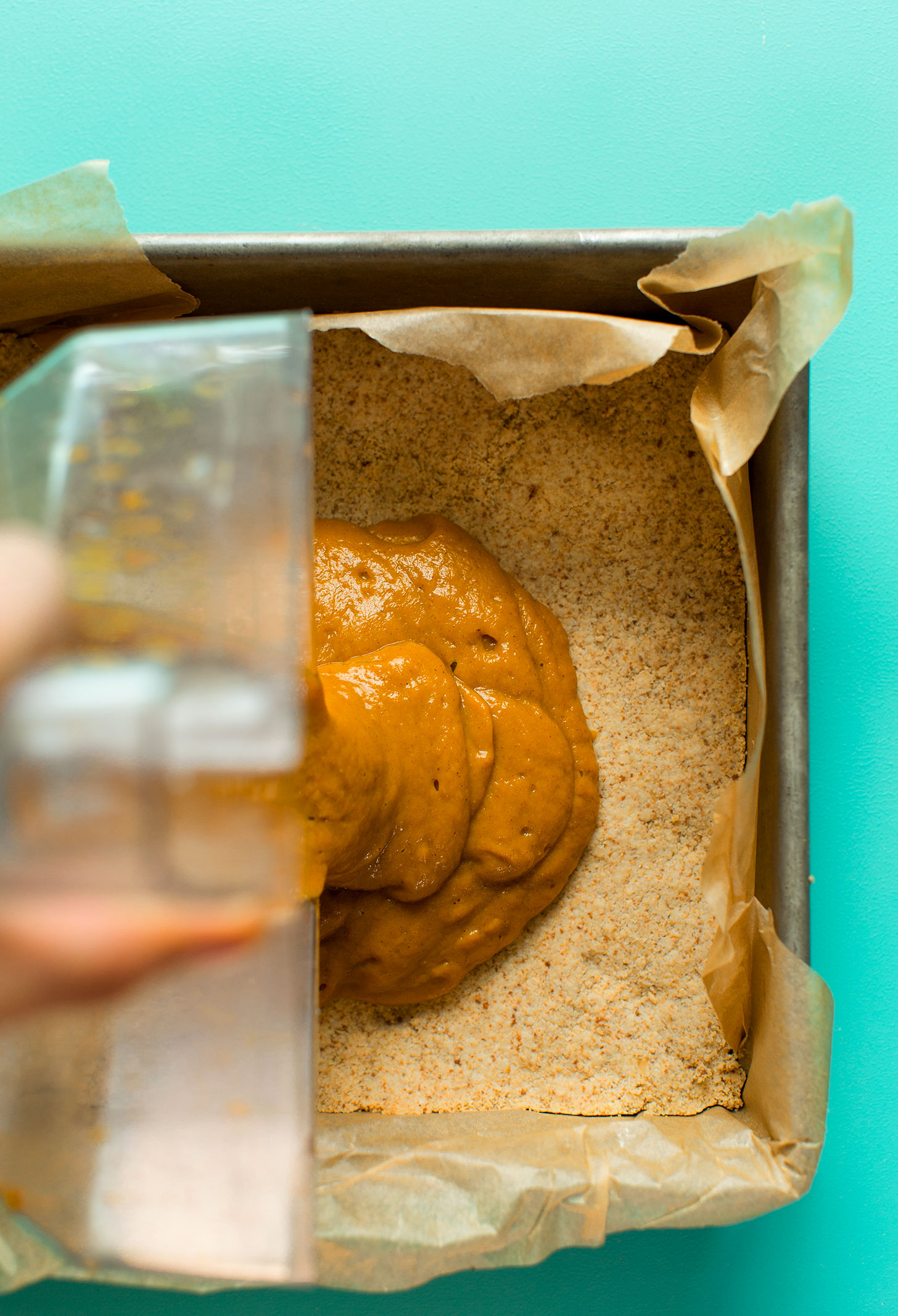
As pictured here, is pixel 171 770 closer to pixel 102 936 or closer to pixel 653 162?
pixel 102 936

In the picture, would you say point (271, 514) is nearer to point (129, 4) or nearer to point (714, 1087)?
point (714, 1087)

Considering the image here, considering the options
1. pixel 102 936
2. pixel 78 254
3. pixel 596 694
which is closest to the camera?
pixel 102 936

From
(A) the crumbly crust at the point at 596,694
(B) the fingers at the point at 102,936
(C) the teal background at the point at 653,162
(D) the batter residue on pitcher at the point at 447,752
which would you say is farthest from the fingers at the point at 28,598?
(C) the teal background at the point at 653,162

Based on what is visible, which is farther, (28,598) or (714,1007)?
(714,1007)

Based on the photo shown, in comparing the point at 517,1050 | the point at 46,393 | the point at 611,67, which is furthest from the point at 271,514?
the point at 611,67

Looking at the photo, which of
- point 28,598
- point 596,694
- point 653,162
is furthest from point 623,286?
point 28,598

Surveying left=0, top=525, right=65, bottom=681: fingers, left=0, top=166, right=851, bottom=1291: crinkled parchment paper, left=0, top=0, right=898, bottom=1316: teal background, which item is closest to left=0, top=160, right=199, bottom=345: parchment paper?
left=0, top=166, right=851, bottom=1291: crinkled parchment paper

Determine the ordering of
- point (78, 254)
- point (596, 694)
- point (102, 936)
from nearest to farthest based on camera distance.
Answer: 1. point (102, 936)
2. point (78, 254)
3. point (596, 694)
